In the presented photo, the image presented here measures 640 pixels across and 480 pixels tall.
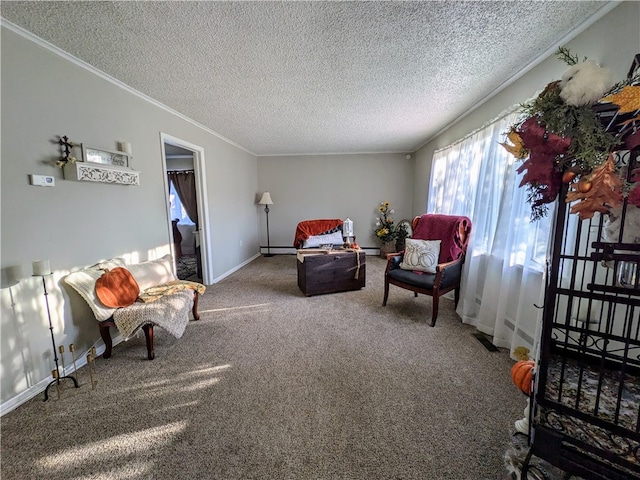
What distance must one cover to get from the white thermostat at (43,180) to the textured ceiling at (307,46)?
0.94 meters

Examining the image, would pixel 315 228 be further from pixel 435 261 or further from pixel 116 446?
pixel 116 446

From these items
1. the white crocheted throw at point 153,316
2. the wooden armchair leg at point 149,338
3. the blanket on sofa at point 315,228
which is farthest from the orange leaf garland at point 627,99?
the blanket on sofa at point 315,228

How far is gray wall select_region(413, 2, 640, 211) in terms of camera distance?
1387 millimetres

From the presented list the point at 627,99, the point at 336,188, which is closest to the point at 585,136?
the point at 627,99

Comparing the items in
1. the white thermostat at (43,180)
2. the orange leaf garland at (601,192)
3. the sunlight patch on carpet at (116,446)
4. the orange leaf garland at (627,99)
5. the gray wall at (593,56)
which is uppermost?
the gray wall at (593,56)

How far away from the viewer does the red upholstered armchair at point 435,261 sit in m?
2.67

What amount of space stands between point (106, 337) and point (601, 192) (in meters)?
3.09

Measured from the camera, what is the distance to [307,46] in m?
1.83

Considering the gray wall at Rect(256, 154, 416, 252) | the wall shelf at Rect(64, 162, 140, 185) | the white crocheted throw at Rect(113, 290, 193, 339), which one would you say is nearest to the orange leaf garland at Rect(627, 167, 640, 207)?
the white crocheted throw at Rect(113, 290, 193, 339)

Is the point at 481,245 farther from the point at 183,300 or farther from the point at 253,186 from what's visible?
the point at 253,186

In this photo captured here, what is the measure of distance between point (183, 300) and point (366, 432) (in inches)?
71.3

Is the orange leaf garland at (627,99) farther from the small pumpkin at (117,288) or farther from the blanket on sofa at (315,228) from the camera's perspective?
the blanket on sofa at (315,228)

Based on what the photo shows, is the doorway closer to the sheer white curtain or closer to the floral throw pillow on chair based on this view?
the floral throw pillow on chair

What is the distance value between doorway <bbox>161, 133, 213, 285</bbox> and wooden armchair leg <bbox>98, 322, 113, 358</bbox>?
1.87 m
